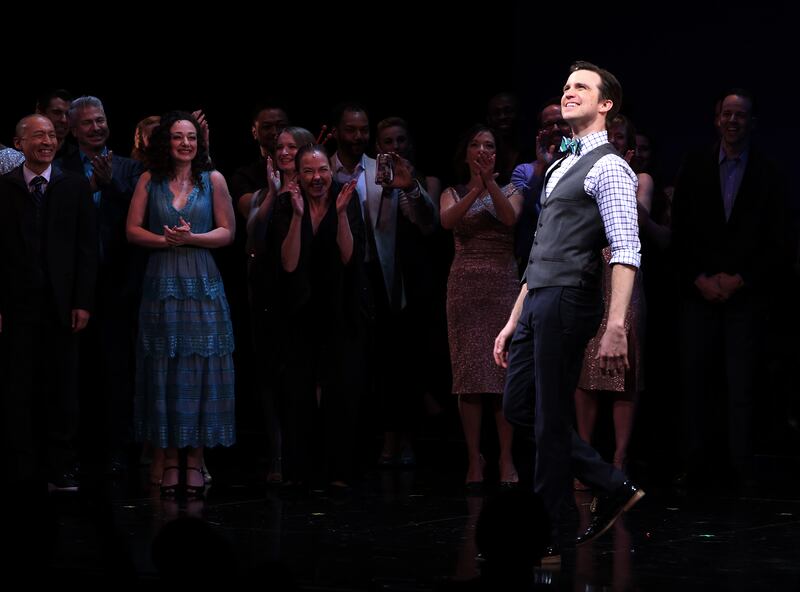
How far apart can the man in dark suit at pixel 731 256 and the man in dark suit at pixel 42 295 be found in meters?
2.77

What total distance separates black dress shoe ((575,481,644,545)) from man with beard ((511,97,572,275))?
2.03 metres

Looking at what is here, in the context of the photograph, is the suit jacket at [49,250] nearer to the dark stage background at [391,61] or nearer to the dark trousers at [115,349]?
the dark trousers at [115,349]

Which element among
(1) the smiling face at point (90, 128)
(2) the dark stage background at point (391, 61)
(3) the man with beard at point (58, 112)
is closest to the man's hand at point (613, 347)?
(1) the smiling face at point (90, 128)

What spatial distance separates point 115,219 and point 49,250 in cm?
73

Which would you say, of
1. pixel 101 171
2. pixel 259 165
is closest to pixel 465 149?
pixel 259 165

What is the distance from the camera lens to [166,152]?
607cm

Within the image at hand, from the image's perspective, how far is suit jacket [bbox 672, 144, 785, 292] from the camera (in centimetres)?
655

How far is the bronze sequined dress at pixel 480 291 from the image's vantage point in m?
6.34

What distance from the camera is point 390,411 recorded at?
6961 mm

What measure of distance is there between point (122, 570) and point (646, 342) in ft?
16.3

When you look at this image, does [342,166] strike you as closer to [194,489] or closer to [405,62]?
[405,62]

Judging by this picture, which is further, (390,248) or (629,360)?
(390,248)

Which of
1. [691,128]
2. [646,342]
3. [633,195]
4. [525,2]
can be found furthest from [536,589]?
[525,2]

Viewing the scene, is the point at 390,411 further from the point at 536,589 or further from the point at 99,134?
the point at 536,589
